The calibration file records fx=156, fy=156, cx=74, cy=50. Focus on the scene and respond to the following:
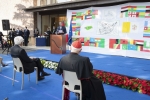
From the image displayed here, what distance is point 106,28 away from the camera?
8023 mm

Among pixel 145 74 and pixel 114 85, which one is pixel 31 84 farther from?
pixel 145 74

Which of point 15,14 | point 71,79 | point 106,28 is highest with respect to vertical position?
point 15,14

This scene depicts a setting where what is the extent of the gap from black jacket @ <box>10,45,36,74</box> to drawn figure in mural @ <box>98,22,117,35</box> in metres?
5.15

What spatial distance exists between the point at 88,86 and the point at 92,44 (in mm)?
6357

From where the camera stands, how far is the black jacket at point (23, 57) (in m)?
3.46

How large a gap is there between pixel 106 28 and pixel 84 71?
6123 millimetres

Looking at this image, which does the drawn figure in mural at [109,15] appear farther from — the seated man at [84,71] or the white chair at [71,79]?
the white chair at [71,79]

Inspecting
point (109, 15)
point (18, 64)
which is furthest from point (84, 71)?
point (109, 15)

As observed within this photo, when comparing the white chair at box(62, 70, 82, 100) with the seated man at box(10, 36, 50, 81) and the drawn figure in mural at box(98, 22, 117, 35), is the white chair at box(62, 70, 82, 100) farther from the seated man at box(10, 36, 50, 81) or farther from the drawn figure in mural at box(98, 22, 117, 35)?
the drawn figure in mural at box(98, 22, 117, 35)

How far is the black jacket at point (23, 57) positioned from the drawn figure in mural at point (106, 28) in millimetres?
5150

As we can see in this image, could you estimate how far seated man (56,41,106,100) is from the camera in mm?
2242

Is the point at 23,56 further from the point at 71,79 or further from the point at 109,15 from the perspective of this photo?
the point at 109,15

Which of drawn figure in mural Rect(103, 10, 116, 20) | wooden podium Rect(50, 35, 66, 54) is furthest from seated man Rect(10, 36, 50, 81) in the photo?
drawn figure in mural Rect(103, 10, 116, 20)

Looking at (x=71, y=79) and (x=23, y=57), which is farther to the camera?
(x=23, y=57)
